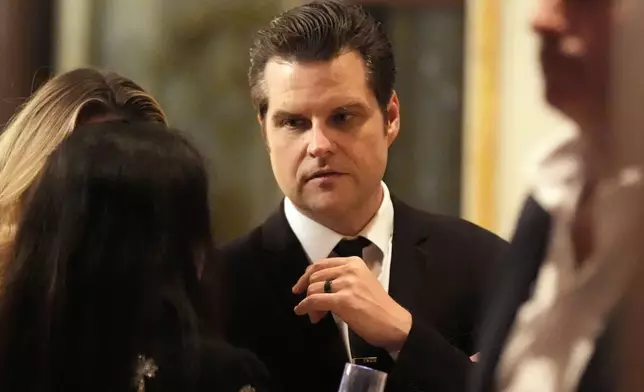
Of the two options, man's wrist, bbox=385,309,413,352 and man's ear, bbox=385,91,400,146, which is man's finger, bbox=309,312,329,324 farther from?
man's ear, bbox=385,91,400,146

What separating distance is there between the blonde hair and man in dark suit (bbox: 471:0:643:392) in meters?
0.33

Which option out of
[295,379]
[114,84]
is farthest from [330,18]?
[295,379]

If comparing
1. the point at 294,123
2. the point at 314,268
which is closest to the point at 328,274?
the point at 314,268

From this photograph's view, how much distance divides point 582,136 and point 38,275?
15.4 inches

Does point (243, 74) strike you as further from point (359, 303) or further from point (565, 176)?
point (565, 176)

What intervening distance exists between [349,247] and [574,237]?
0.24 m

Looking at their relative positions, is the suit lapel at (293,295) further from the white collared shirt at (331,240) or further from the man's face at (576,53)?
the man's face at (576,53)

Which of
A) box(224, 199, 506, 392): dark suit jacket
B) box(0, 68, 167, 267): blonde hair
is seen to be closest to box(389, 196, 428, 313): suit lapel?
box(224, 199, 506, 392): dark suit jacket

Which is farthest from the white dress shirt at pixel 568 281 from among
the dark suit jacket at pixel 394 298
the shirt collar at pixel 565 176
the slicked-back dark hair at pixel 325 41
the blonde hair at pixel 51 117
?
the blonde hair at pixel 51 117

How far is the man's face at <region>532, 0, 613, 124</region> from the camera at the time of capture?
1.62 feet

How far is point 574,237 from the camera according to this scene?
51 cm

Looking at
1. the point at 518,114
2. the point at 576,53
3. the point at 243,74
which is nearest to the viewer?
the point at 576,53

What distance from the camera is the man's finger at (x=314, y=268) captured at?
68 cm

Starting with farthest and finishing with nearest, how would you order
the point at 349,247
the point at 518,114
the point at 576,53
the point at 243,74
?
1. the point at 243,74
2. the point at 349,247
3. the point at 518,114
4. the point at 576,53
